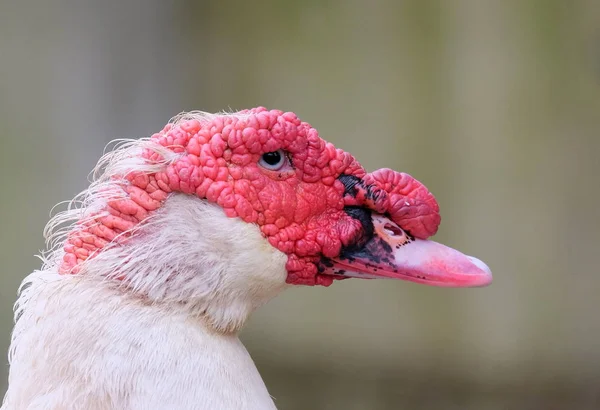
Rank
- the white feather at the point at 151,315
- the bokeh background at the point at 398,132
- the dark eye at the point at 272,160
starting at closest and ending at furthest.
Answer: the white feather at the point at 151,315, the dark eye at the point at 272,160, the bokeh background at the point at 398,132

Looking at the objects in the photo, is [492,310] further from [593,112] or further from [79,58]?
[79,58]

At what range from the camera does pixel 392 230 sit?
75.4 inches

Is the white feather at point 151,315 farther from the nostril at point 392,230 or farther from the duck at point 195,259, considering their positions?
the nostril at point 392,230

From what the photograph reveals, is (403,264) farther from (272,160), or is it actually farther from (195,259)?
(195,259)

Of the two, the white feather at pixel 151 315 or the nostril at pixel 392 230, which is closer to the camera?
the white feather at pixel 151 315

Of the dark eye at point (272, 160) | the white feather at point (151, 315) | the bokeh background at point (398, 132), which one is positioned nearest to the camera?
the white feather at point (151, 315)

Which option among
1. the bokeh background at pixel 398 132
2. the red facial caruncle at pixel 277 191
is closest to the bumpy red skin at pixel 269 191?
the red facial caruncle at pixel 277 191

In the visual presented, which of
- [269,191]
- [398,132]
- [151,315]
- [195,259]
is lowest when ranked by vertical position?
[151,315]

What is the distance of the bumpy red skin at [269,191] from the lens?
1.76 m

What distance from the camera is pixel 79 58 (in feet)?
14.9

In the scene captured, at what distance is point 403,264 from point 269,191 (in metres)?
0.39

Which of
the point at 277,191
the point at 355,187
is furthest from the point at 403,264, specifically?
the point at 277,191

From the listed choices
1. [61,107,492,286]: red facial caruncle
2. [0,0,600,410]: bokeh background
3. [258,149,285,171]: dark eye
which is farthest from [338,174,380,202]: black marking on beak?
[0,0,600,410]: bokeh background

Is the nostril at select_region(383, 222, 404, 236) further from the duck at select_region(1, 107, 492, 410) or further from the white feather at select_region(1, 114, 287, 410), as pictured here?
the white feather at select_region(1, 114, 287, 410)
